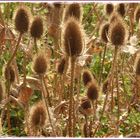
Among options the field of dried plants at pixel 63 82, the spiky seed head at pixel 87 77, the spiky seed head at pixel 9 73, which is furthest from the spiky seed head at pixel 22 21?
the spiky seed head at pixel 87 77

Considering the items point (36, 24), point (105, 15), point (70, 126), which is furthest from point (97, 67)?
point (70, 126)

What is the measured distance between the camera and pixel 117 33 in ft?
4.76

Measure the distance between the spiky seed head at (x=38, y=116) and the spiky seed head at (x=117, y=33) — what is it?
34 cm

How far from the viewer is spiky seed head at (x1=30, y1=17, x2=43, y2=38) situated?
59.8 inches

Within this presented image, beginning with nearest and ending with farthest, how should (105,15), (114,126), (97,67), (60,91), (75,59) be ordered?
(75,59)
(114,126)
(60,91)
(105,15)
(97,67)

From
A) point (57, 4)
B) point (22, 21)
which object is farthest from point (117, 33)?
point (57, 4)

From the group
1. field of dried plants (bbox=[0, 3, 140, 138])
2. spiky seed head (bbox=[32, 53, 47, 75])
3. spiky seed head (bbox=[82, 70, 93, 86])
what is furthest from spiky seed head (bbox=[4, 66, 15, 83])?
spiky seed head (bbox=[82, 70, 93, 86])

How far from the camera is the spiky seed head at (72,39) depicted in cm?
128

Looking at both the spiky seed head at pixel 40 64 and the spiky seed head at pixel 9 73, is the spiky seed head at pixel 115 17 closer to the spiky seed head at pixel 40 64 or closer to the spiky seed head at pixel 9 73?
the spiky seed head at pixel 40 64

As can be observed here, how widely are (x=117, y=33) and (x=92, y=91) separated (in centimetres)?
21

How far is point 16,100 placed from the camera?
149 cm

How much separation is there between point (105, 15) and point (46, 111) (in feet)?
2.34

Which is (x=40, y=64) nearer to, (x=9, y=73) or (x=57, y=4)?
(x=9, y=73)

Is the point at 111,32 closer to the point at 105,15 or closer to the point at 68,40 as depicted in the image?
the point at 68,40
